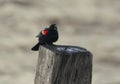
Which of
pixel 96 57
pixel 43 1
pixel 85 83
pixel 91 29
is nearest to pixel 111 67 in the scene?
pixel 96 57

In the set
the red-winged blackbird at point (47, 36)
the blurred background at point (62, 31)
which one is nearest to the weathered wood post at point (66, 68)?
the red-winged blackbird at point (47, 36)

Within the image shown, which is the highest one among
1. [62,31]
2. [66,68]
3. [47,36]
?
[47,36]

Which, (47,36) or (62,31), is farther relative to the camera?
(62,31)

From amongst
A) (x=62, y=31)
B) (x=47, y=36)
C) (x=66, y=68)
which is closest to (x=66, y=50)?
(x=66, y=68)

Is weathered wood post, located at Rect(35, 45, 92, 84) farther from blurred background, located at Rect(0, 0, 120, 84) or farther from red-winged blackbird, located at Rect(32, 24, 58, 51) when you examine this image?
blurred background, located at Rect(0, 0, 120, 84)

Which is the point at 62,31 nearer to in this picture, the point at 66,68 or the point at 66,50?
the point at 66,50

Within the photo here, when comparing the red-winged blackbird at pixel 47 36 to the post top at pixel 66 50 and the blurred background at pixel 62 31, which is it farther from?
the blurred background at pixel 62 31

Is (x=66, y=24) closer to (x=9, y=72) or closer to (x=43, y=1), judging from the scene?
(x=43, y=1)

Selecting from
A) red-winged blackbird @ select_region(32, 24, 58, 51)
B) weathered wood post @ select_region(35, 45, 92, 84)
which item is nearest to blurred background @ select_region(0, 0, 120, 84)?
red-winged blackbird @ select_region(32, 24, 58, 51)
